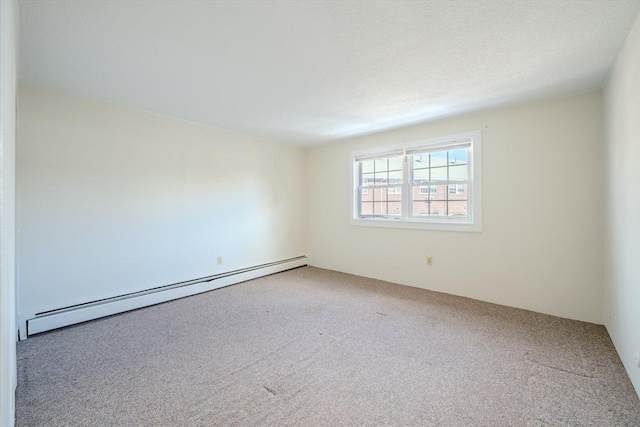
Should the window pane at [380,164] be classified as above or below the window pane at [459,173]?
above

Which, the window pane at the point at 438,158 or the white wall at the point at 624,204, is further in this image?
the window pane at the point at 438,158

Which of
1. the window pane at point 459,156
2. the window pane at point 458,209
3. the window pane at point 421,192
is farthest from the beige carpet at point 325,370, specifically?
the window pane at point 459,156

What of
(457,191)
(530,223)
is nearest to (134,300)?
(457,191)

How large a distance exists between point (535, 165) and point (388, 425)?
3.01m

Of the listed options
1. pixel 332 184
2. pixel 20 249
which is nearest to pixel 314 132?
pixel 332 184

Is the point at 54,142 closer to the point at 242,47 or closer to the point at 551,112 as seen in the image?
the point at 242,47

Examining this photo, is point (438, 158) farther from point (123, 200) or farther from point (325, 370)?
point (123, 200)

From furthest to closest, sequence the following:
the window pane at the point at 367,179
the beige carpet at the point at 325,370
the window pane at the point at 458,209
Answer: the window pane at the point at 367,179, the window pane at the point at 458,209, the beige carpet at the point at 325,370

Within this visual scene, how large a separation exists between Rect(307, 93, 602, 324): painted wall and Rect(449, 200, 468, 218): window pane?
0.27 metres

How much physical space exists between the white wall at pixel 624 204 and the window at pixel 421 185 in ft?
3.81

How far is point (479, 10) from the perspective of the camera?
1.64 metres

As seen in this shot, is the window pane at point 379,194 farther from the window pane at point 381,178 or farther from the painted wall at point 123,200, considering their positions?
the painted wall at point 123,200

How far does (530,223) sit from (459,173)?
999mm

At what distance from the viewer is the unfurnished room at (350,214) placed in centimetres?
168
